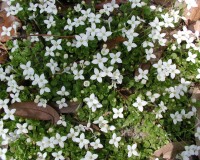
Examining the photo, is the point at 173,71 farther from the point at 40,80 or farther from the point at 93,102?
the point at 40,80

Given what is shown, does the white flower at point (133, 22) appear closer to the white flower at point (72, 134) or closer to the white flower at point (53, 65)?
the white flower at point (53, 65)

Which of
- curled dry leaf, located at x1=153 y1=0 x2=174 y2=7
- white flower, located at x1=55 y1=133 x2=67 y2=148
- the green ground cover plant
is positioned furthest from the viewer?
curled dry leaf, located at x1=153 y1=0 x2=174 y2=7

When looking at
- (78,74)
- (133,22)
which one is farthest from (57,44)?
(133,22)

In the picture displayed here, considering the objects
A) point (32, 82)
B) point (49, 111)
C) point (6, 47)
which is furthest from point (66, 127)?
point (6, 47)

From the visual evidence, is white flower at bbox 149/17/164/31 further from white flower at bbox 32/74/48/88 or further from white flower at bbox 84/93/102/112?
white flower at bbox 32/74/48/88

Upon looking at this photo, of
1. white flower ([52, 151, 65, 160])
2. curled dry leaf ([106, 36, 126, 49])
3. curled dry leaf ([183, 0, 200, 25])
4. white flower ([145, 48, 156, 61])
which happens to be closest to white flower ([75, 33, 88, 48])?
curled dry leaf ([106, 36, 126, 49])

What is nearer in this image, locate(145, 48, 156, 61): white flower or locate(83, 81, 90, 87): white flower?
locate(83, 81, 90, 87): white flower

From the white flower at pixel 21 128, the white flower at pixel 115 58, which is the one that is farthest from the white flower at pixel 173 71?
the white flower at pixel 21 128

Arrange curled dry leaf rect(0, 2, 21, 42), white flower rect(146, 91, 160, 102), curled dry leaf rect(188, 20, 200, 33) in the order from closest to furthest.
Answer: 1. white flower rect(146, 91, 160, 102)
2. curled dry leaf rect(0, 2, 21, 42)
3. curled dry leaf rect(188, 20, 200, 33)
